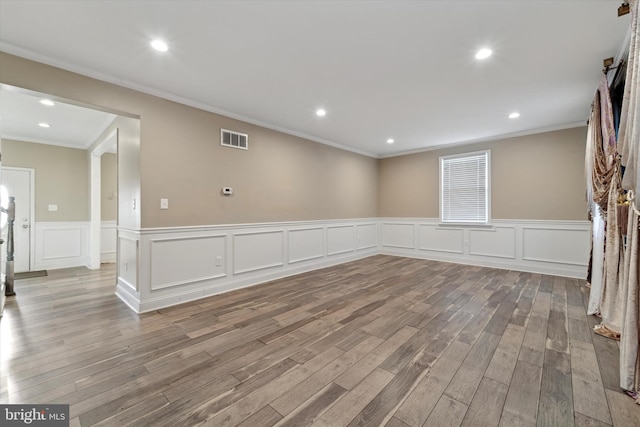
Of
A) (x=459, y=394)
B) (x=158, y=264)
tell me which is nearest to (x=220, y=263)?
(x=158, y=264)

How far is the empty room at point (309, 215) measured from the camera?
5.56 ft

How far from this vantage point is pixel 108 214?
6027 mm

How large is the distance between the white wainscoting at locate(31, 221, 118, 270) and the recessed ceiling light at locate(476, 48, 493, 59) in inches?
297

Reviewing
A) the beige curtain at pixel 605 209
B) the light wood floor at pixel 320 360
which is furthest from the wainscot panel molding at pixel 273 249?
the beige curtain at pixel 605 209

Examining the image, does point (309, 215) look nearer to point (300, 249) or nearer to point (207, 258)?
point (300, 249)

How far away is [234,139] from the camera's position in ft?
13.0

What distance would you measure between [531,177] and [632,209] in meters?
3.67

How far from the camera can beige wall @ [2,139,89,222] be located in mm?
5035

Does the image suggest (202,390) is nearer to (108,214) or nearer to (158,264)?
(158,264)

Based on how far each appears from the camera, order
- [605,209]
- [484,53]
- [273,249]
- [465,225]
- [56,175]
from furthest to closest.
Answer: [465,225] < [56,175] < [273,249] < [605,209] < [484,53]

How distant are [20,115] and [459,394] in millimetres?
6427

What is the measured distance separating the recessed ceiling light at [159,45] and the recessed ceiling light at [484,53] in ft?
9.36

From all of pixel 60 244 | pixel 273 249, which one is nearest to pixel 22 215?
pixel 60 244

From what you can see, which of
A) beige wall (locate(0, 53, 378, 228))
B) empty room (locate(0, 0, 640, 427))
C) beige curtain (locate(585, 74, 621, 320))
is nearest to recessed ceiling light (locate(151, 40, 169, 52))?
empty room (locate(0, 0, 640, 427))
